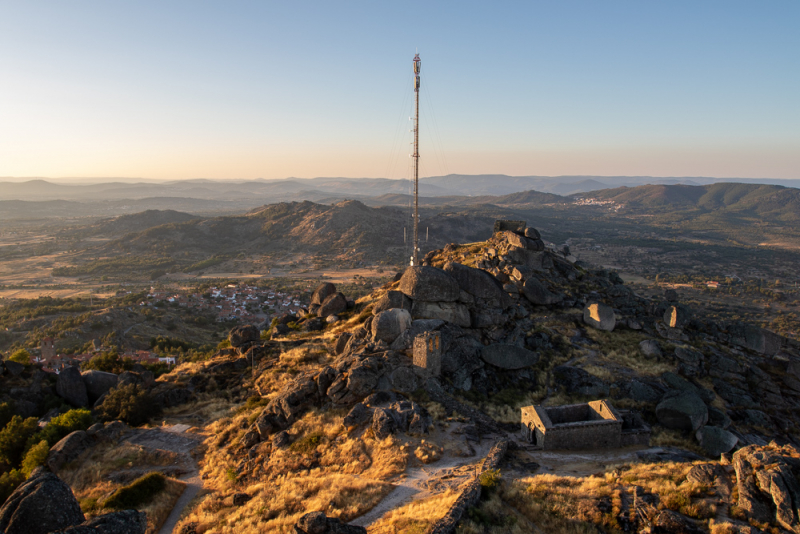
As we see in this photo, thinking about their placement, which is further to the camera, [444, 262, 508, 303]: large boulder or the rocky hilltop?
[444, 262, 508, 303]: large boulder

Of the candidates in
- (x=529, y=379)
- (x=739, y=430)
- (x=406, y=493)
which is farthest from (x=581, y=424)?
(x=739, y=430)

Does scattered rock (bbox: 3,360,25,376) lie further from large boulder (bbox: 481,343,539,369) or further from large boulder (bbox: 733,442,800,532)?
large boulder (bbox: 733,442,800,532)

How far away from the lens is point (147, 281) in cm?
9500

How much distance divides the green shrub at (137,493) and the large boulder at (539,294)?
2354 cm

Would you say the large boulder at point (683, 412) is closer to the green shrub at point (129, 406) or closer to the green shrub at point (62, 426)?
the green shrub at point (129, 406)

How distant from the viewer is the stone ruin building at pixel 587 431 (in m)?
17.7

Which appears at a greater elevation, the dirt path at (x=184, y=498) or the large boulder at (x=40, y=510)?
the large boulder at (x=40, y=510)

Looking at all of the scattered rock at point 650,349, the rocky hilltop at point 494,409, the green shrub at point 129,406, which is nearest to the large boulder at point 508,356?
the rocky hilltop at point 494,409

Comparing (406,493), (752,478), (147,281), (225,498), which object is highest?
(752,478)

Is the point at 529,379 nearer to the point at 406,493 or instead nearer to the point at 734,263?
the point at 406,493

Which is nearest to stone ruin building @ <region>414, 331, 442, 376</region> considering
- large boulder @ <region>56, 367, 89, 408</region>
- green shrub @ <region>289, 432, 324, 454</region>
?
green shrub @ <region>289, 432, 324, 454</region>

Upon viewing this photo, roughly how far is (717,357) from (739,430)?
252 inches

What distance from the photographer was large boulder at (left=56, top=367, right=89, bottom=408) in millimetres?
26422

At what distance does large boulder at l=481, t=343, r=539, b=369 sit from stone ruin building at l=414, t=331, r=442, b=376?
3.52 m
